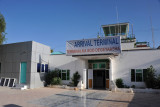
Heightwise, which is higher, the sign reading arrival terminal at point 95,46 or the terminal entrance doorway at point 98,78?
the sign reading arrival terminal at point 95,46

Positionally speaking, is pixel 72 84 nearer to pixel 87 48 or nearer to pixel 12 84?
pixel 87 48

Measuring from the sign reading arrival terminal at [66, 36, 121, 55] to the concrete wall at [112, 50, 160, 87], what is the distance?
2474mm

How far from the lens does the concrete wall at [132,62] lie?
585 inches

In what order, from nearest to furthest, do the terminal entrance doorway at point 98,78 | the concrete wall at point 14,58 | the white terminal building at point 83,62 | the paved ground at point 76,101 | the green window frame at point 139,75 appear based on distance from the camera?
the paved ground at point 76,101
the white terminal building at point 83,62
the green window frame at point 139,75
the concrete wall at point 14,58
the terminal entrance doorway at point 98,78

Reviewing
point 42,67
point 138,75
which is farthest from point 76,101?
point 42,67

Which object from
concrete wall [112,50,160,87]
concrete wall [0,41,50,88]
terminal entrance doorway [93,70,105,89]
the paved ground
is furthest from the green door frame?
concrete wall [112,50,160,87]

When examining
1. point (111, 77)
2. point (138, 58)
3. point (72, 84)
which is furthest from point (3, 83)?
point (138, 58)

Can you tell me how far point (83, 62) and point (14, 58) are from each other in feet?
28.2

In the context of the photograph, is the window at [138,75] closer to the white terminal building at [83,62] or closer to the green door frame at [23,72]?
the white terminal building at [83,62]

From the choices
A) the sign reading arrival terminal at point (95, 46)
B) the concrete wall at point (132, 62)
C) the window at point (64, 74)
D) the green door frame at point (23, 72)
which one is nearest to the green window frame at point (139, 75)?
the concrete wall at point (132, 62)

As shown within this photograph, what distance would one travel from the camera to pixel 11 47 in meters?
17.8

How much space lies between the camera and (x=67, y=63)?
18438 millimetres

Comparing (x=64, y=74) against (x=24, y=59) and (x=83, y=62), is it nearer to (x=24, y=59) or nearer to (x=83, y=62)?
(x=83, y=62)

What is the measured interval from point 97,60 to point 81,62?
2.00 m
